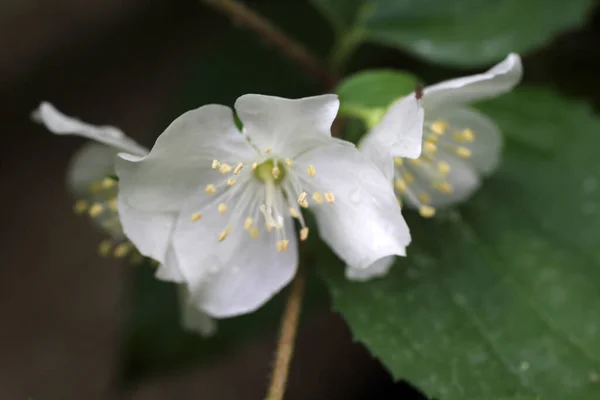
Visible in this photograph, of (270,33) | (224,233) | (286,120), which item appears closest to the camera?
(286,120)

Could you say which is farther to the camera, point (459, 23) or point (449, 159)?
point (459, 23)

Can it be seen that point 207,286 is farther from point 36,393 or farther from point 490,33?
point 36,393

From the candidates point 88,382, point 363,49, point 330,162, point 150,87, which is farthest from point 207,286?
point 150,87

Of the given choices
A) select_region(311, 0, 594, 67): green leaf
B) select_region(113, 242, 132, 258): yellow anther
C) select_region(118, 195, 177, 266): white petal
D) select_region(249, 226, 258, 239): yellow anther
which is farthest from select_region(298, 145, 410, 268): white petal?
select_region(311, 0, 594, 67): green leaf

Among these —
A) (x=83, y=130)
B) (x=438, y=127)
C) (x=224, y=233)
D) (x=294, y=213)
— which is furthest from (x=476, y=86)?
(x=83, y=130)

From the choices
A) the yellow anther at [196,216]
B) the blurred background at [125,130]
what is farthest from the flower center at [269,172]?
the blurred background at [125,130]

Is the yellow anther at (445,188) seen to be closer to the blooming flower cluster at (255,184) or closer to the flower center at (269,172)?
the blooming flower cluster at (255,184)

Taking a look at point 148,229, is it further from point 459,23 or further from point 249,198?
point 459,23
